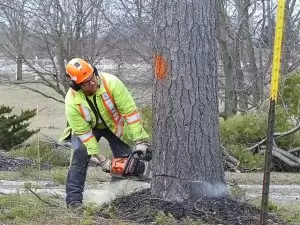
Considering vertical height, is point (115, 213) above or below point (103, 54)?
below

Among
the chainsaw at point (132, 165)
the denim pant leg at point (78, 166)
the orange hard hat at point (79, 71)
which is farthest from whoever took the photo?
the denim pant leg at point (78, 166)

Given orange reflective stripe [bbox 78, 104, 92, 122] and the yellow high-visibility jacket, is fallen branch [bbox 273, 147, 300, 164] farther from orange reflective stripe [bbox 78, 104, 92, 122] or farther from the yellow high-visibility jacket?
orange reflective stripe [bbox 78, 104, 92, 122]

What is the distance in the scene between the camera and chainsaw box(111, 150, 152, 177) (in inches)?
256

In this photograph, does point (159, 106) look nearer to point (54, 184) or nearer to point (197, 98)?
point (197, 98)

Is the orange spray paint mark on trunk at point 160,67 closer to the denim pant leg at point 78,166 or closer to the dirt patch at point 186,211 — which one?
the dirt patch at point 186,211

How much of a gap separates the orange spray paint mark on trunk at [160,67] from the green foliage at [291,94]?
1060 cm

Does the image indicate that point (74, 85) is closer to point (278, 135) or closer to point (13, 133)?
point (278, 135)

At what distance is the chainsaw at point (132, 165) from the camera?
6.50 m

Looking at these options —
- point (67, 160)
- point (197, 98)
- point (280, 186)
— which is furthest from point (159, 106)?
point (67, 160)

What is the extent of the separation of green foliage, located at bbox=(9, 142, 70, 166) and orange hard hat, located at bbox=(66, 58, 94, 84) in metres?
7.92

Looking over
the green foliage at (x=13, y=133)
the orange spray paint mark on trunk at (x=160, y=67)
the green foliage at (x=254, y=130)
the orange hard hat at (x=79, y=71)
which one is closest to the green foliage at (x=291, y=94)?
the green foliage at (x=254, y=130)

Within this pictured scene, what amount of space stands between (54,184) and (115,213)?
4849 millimetres

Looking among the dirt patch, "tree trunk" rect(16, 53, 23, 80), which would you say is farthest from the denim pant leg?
"tree trunk" rect(16, 53, 23, 80)

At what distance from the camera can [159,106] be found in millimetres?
5379
